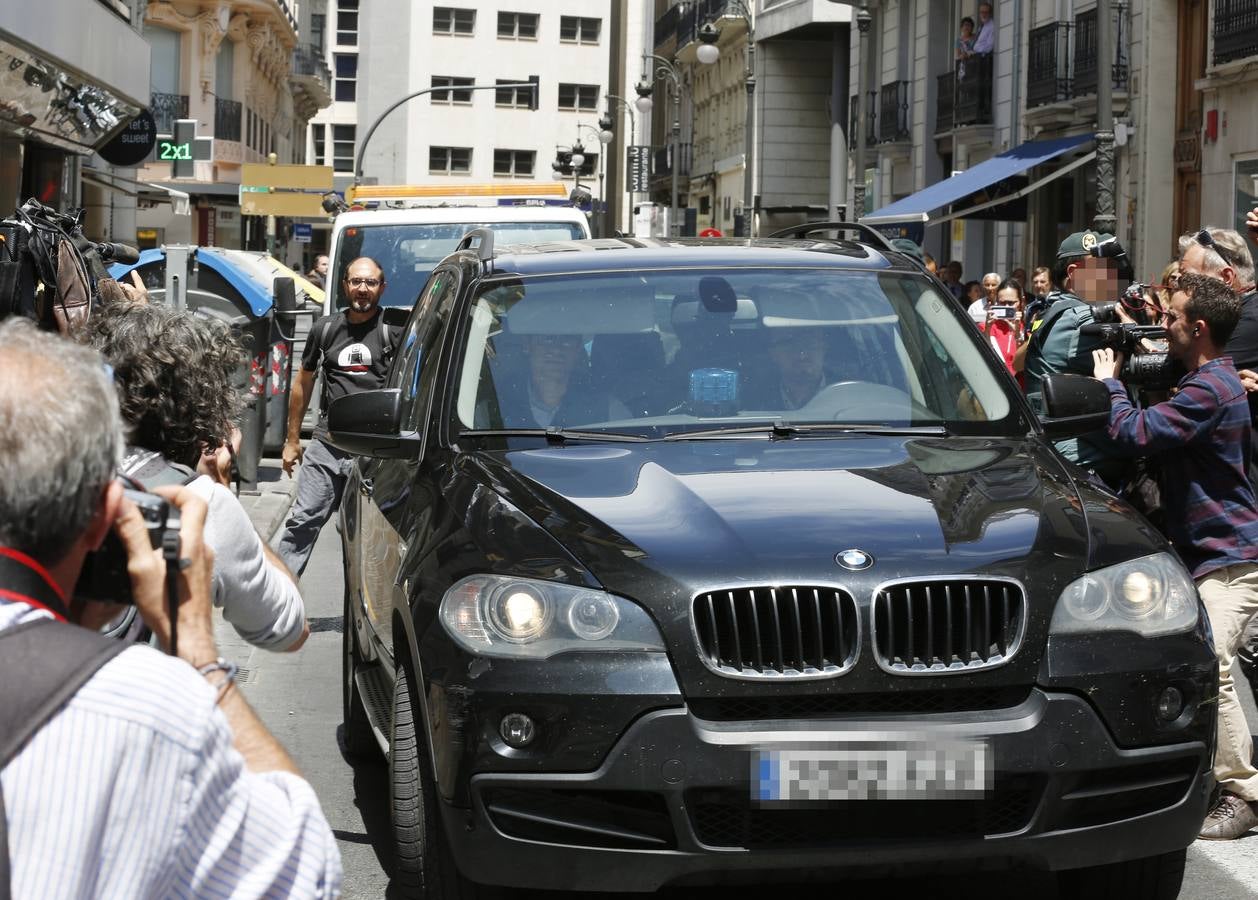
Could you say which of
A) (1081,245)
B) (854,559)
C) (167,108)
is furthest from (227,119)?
(854,559)

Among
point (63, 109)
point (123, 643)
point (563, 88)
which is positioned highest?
point (563, 88)

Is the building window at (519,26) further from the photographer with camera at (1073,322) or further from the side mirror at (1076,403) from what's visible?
the side mirror at (1076,403)

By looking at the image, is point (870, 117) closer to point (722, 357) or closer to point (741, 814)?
point (722, 357)

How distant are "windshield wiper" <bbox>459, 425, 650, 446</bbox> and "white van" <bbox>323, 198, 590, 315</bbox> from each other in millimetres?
9314

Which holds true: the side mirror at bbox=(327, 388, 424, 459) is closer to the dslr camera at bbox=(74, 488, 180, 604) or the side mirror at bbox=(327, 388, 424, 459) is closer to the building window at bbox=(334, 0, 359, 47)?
the dslr camera at bbox=(74, 488, 180, 604)

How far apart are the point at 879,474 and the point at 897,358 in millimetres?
973

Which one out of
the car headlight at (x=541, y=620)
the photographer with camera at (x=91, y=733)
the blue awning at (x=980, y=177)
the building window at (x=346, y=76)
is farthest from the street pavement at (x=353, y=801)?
the building window at (x=346, y=76)

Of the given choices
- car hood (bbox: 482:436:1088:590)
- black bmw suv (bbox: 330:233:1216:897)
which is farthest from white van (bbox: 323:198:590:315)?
black bmw suv (bbox: 330:233:1216:897)

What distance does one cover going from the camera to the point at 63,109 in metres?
22.6

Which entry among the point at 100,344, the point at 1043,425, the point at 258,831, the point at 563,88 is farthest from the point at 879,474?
the point at 563,88

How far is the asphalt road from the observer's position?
523 centimetres

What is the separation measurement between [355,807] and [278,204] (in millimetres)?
38180

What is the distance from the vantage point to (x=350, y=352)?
31.3 ft

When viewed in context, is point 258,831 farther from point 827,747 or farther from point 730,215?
point 730,215
